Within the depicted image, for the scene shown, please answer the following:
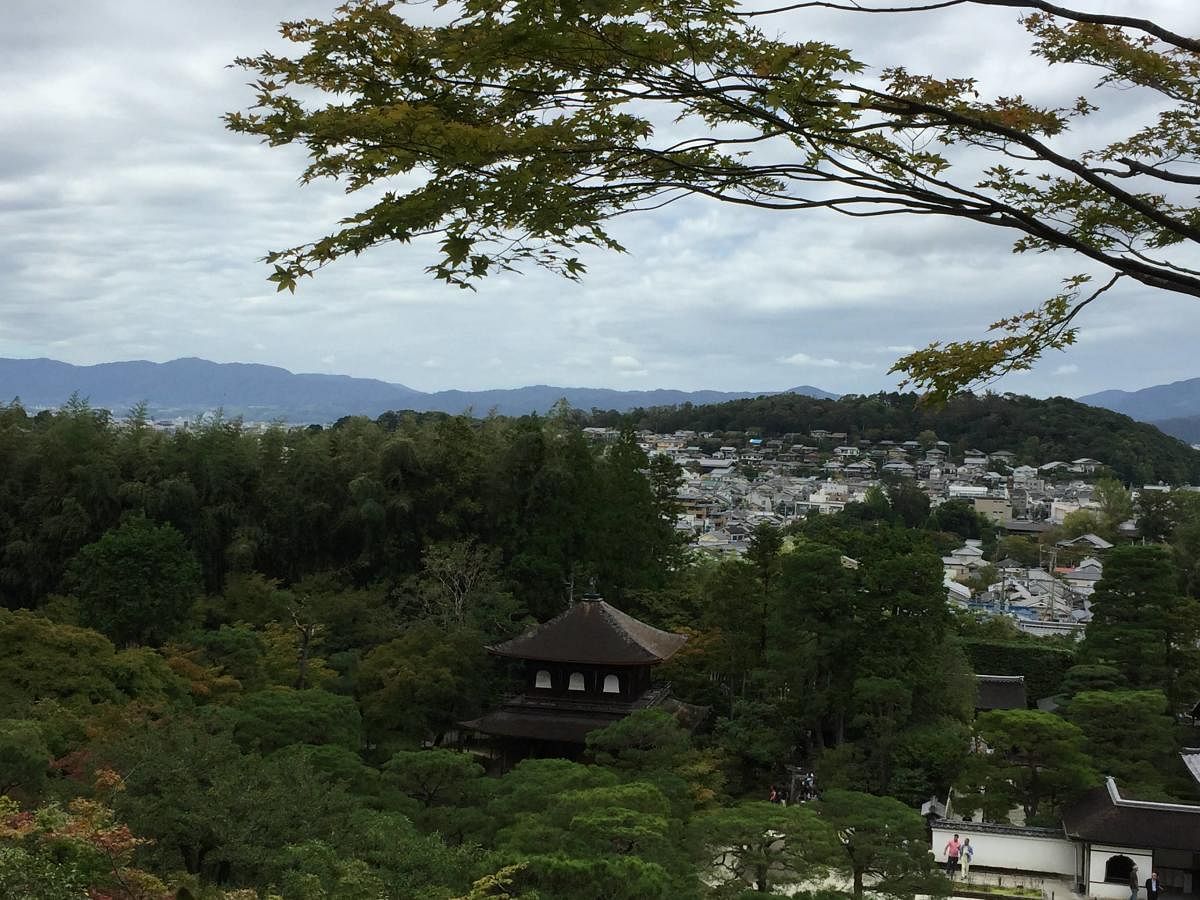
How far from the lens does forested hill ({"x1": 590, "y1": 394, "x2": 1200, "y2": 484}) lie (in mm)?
92562

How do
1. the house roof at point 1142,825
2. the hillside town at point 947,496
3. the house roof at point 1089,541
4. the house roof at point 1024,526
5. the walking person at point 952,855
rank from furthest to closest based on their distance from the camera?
the house roof at point 1024,526 < the house roof at point 1089,541 < the hillside town at point 947,496 < the walking person at point 952,855 < the house roof at point 1142,825

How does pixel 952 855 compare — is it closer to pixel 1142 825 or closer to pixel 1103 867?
pixel 1103 867

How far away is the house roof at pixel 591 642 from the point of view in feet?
61.7

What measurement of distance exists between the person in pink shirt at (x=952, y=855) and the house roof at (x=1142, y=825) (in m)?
1.73

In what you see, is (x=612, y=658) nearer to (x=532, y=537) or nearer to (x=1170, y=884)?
(x=532, y=537)

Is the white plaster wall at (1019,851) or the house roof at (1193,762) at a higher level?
the house roof at (1193,762)

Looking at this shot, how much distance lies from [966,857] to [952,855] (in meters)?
0.30

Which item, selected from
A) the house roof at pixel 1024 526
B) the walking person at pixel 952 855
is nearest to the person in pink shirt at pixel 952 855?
the walking person at pixel 952 855

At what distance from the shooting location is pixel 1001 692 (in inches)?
1059

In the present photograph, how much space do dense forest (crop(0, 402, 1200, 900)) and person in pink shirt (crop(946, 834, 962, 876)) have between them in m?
1.12

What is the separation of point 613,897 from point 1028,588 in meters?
46.2

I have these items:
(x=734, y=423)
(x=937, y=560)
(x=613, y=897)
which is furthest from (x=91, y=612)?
(x=734, y=423)

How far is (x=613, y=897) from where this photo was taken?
903cm

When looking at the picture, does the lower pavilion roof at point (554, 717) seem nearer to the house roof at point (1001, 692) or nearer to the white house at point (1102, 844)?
the white house at point (1102, 844)
